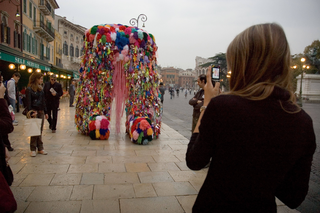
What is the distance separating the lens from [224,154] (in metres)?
1.16

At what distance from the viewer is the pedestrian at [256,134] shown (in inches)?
43.7

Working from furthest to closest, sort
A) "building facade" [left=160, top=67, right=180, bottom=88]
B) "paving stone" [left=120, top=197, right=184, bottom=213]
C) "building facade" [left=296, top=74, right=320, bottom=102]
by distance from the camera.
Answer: "building facade" [left=160, top=67, right=180, bottom=88] → "building facade" [left=296, top=74, right=320, bottom=102] → "paving stone" [left=120, top=197, right=184, bottom=213]

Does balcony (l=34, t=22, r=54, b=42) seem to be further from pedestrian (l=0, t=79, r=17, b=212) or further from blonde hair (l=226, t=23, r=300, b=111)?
blonde hair (l=226, t=23, r=300, b=111)

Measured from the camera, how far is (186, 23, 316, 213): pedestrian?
1110 millimetres

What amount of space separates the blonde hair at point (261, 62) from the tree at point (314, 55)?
35.4m

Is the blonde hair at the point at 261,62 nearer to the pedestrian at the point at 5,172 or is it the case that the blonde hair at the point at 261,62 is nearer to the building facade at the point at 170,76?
the pedestrian at the point at 5,172

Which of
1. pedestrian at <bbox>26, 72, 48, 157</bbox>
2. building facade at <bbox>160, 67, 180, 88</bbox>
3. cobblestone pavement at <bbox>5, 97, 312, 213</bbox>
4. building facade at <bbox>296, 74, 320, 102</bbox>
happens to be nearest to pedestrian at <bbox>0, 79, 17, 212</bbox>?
cobblestone pavement at <bbox>5, 97, 312, 213</bbox>

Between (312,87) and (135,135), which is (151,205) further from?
(312,87)

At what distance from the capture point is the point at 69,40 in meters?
37.7

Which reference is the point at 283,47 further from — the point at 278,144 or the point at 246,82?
the point at 278,144

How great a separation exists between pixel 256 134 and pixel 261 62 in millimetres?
333

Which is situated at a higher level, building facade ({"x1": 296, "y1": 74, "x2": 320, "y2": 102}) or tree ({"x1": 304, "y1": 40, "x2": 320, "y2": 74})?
tree ({"x1": 304, "y1": 40, "x2": 320, "y2": 74})

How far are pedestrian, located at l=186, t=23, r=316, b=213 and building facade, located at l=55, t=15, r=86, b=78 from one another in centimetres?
3681

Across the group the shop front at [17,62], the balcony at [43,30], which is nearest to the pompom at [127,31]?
the shop front at [17,62]
